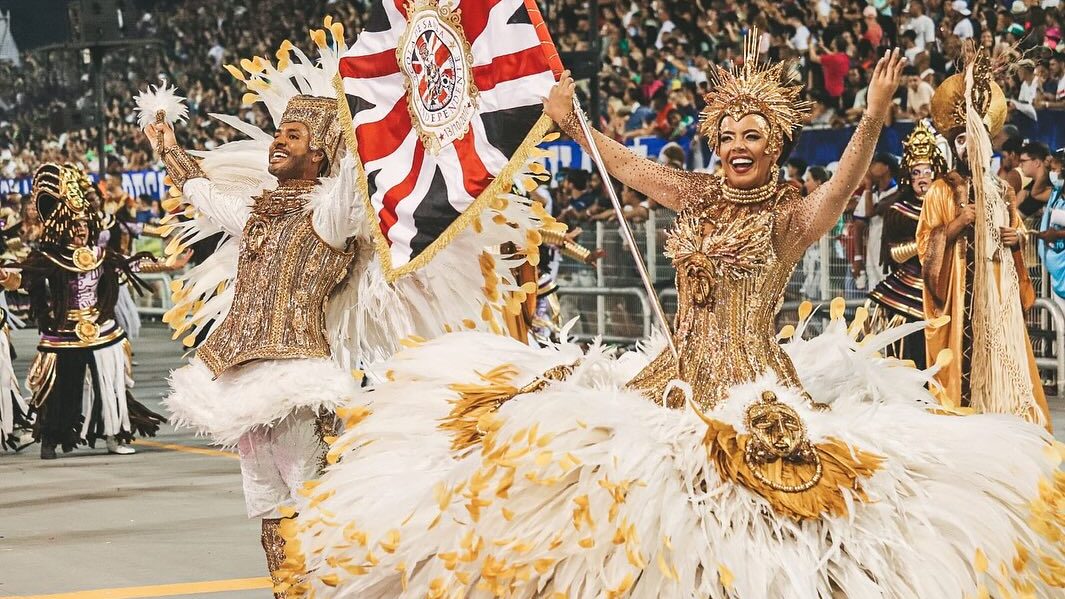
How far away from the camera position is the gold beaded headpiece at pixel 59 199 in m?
11.0

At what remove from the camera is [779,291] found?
4.62m

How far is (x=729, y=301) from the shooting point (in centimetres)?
457

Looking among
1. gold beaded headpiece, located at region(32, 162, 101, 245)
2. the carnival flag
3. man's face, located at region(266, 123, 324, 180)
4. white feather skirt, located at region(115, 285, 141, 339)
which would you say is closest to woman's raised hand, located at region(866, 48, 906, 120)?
the carnival flag

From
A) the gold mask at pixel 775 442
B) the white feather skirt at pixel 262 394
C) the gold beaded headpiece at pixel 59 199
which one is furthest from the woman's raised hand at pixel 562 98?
the gold beaded headpiece at pixel 59 199

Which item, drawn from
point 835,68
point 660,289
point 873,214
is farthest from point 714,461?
point 660,289

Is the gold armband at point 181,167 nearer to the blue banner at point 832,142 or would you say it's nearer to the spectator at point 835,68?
the blue banner at point 832,142

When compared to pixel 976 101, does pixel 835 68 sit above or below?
above

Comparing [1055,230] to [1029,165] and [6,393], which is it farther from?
[6,393]

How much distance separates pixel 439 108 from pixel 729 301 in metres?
1.37

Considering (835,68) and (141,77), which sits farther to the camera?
(141,77)

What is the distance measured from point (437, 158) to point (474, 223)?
0.27 m

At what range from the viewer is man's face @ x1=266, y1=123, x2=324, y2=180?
584cm

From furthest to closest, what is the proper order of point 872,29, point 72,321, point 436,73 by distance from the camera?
point 872,29 < point 72,321 < point 436,73

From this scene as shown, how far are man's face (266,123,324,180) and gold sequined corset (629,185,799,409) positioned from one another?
5.91 feet
